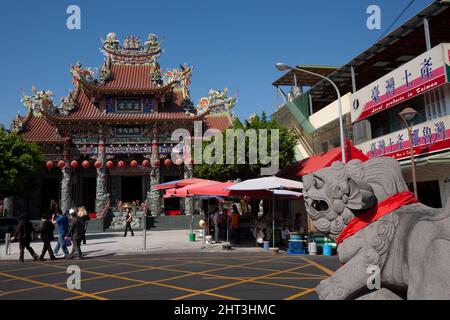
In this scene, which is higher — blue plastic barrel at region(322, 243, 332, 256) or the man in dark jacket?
the man in dark jacket

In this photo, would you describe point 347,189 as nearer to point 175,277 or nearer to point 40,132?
point 175,277

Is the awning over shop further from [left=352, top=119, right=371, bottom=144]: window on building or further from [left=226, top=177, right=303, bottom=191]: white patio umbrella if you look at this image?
[left=352, top=119, right=371, bottom=144]: window on building

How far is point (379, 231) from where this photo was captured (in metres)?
2.33

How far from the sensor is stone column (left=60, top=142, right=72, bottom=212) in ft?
80.3

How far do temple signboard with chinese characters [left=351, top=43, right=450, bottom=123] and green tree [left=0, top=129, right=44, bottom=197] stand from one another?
1830 centimetres

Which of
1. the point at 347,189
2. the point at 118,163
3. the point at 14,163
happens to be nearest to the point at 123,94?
the point at 118,163

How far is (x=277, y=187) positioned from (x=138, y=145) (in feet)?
57.3

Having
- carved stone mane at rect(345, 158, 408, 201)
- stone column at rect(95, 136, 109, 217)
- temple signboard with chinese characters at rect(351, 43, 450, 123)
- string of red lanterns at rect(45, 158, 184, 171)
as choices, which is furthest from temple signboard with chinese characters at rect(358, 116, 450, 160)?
stone column at rect(95, 136, 109, 217)

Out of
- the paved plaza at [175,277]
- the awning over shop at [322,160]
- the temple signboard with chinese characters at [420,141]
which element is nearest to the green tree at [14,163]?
the paved plaza at [175,277]

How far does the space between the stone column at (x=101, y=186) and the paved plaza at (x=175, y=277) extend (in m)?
13.5

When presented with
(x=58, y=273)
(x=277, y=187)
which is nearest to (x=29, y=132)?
(x=58, y=273)

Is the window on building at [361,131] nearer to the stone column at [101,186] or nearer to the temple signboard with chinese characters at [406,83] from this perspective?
the temple signboard with chinese characters at [406,83]

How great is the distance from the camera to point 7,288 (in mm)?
6816

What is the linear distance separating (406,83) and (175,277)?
12151 mm
